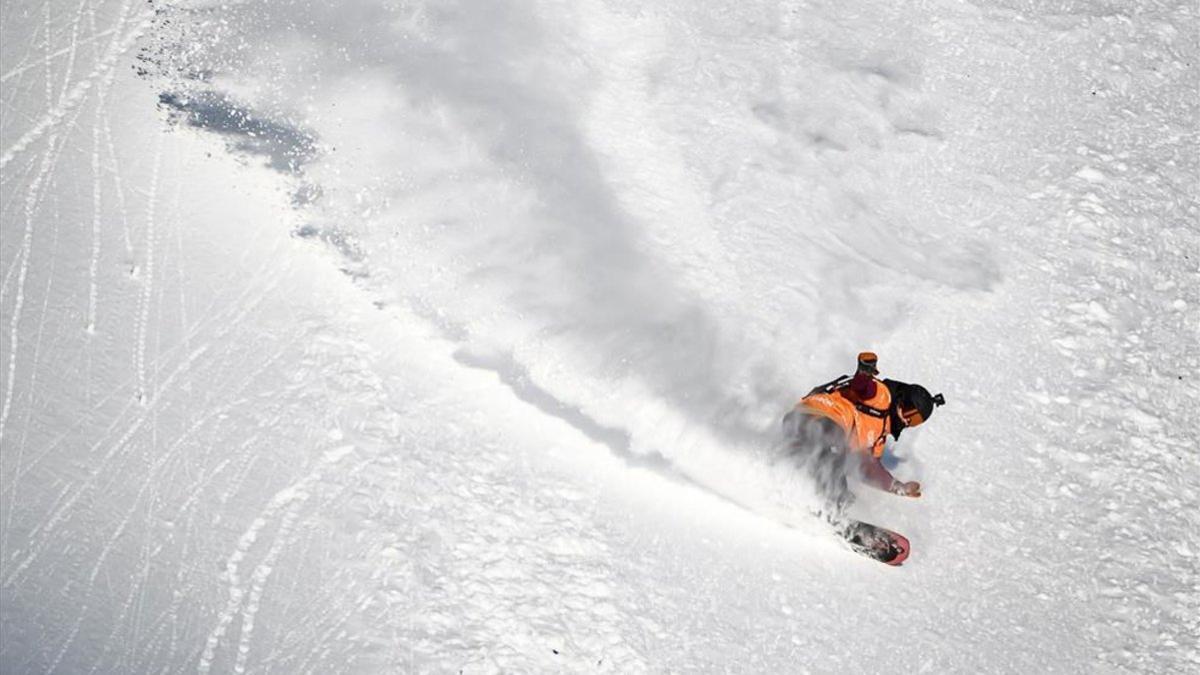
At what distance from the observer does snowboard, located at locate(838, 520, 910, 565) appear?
22.4 feet

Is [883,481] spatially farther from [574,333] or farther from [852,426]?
[574,333]

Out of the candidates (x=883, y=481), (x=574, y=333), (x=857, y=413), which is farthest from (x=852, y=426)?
(x=574, y=333)

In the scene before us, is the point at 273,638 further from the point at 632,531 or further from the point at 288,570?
the point at 632,531

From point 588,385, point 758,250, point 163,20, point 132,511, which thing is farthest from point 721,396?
point 163,20

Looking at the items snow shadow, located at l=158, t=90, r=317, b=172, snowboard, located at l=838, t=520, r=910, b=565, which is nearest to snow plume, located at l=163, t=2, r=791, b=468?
snow shadow, located at l=158, t=90, r=317, b=172

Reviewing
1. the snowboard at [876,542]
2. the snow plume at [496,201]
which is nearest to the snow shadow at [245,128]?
the snow plume at [496,201]

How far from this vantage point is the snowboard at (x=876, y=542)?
6.83 meters

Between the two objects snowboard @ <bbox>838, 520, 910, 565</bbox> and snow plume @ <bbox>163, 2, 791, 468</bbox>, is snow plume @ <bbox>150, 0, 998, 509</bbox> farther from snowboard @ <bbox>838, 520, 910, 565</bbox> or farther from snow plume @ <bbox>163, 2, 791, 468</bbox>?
snowboard @ <bbox>838, 520, 910, 565</bbox>

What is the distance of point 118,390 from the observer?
6949 millimetres

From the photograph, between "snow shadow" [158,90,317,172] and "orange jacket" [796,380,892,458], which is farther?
"snow shadow" [158,90,317,172]

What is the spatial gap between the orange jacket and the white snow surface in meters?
0.57

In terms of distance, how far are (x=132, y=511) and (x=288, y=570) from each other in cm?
94

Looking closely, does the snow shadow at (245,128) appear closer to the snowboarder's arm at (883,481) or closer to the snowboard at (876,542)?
the snowboarder's arm at (883,481)

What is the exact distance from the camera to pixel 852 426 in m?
6.70
